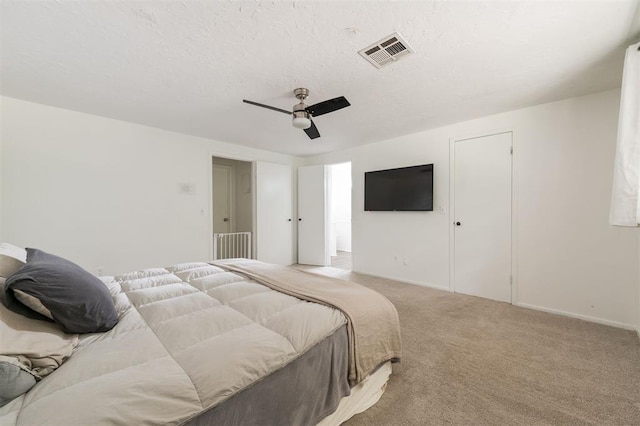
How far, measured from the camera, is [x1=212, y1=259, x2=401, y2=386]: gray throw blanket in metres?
1.43

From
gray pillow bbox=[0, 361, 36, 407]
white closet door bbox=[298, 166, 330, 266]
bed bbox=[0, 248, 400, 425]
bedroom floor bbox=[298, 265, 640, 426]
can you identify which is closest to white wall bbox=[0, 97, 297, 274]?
bed bbox=[0, 248, 400, 425]

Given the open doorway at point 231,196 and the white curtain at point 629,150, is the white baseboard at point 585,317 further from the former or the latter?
the open doorway at point 231,196

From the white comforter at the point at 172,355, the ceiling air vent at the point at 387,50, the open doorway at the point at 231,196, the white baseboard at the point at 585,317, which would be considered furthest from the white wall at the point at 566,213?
the open doorway at the point at 231,196

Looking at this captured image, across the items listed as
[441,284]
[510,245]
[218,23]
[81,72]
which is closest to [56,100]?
[81,72]

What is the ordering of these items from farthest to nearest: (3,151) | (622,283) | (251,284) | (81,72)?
1. (3,151)
2. (622,283)
3. (81,72)
4. (251,284)

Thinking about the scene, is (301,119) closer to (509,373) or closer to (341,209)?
(509,373)

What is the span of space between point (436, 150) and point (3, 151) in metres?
5.19

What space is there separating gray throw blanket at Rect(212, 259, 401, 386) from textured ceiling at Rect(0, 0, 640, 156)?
1.74 metres

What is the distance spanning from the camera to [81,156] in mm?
3064

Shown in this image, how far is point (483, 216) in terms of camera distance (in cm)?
331

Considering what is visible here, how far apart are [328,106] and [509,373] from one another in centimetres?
249

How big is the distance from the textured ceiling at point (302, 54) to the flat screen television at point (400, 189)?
0.98 meters

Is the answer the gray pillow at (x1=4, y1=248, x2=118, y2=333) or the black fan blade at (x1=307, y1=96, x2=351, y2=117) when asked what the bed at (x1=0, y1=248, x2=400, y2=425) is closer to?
the gray pillow at (x1=4, y1=248, x2=118, y2=333)

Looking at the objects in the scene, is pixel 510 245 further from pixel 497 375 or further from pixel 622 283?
pixel 497 375
